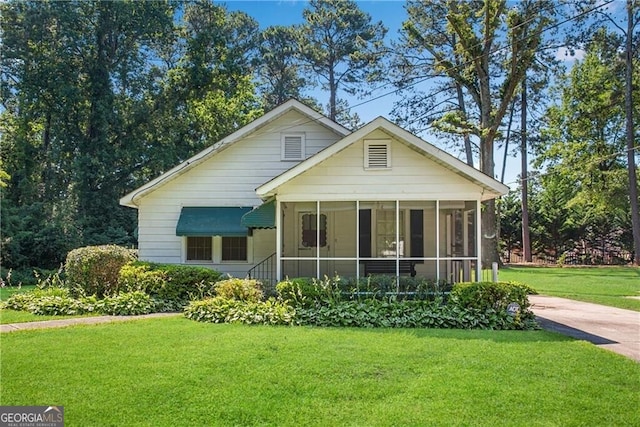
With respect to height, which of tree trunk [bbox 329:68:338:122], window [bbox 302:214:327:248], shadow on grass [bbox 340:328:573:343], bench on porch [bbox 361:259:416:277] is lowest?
shadow on grass [bbox 340:328:573:343]

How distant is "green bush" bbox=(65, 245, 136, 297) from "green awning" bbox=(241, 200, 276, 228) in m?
3.52

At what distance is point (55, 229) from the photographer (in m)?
23.0

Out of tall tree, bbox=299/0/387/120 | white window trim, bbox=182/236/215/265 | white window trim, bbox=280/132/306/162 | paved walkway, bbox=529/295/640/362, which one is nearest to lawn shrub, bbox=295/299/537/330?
paved walkway, bbox=529/295/640/362

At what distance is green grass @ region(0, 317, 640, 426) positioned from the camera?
4.96 m

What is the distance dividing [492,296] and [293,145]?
8.27 metres

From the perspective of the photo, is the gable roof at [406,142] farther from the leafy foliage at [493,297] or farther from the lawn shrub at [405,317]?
the lawn shrub at [405,317]

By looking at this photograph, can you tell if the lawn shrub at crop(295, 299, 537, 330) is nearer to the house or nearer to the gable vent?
the house

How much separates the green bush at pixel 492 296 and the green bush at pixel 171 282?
605 cm

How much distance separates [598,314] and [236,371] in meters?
9.72

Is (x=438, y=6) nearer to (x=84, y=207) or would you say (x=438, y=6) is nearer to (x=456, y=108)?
(x=456, y=108)

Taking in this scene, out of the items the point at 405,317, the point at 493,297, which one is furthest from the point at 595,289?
the point at 405,317

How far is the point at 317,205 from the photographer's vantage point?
12.3 m

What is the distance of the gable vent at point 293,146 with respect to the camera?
15906mm

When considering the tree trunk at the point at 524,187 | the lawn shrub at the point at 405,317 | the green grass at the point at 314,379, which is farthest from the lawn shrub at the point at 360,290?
the tree trunk at the point at 524,187
